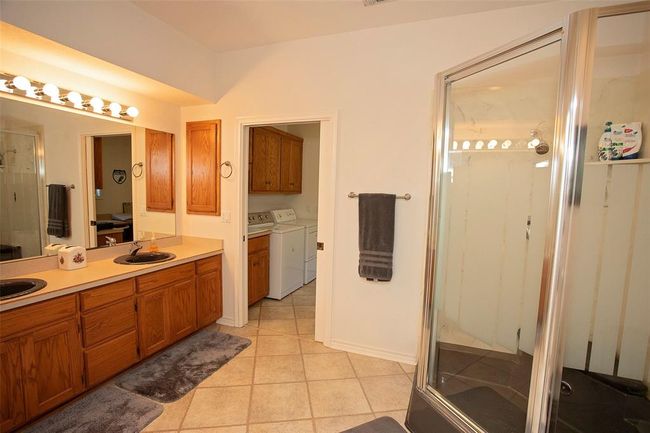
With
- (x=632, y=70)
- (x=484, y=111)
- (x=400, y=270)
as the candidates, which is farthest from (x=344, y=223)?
(x=632, y=70)

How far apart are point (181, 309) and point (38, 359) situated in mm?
995

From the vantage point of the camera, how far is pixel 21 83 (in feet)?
5.99

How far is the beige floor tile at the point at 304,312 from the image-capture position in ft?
10.7

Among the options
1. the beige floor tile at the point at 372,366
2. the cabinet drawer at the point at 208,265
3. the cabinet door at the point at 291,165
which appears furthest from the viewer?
the cabinet door at the point at 291,165

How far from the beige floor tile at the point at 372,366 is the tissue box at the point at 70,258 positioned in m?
2.25

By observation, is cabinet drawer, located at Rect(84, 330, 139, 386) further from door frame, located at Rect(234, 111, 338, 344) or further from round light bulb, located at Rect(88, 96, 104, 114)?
round light bulb, located at Rect(88, 96, 104, 114)

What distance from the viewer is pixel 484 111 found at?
2.06 m

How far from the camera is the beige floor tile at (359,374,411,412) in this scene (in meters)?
1.96

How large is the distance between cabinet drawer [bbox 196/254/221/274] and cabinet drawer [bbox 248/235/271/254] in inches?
16.0

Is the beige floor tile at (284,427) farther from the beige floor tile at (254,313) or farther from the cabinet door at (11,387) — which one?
the beige floor tile at (254,313)

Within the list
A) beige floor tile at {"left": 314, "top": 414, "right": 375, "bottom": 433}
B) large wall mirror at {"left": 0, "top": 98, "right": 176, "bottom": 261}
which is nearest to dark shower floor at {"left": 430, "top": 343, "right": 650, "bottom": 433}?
beige floor tile at {"left": 314, "top": 414, "right": 375, "bottom": 433}

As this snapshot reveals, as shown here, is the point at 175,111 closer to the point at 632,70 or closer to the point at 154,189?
the point at 154,189

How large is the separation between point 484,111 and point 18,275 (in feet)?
11.0

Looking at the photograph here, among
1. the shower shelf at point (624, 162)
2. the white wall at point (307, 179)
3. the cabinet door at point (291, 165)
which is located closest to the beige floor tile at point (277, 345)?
the cabinet door at point (291, 165)
